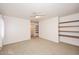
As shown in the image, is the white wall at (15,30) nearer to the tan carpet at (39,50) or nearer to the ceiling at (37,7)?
the tan carpet at (39,50)

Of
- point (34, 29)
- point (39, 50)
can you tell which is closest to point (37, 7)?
point (39, 50)

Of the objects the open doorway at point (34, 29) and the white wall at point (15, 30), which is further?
the open doorway at point (34, 29)

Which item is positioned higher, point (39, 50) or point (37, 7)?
point (37, 7)

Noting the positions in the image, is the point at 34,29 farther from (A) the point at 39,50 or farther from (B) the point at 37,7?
(B) the point at 37,7

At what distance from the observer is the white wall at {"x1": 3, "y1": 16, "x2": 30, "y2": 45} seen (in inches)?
225

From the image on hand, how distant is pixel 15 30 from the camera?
21.7 ft

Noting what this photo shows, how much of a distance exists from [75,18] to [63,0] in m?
3.97

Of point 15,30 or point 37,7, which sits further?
point 15,30

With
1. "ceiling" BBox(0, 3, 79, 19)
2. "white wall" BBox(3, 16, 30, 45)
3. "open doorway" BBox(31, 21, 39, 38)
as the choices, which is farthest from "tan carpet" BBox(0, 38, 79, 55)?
"open doorway" BBox(31, 21, 39, 38)

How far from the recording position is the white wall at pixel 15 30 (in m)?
5.70

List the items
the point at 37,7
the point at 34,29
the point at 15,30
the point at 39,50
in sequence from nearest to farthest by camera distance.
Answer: the point at 37,7
the point at 39,50
the point at 15,30
the point at 34,29

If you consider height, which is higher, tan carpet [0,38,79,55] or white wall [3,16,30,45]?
white wall [3,16,30,45]

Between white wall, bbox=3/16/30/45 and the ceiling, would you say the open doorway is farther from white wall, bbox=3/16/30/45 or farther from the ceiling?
the ceiling

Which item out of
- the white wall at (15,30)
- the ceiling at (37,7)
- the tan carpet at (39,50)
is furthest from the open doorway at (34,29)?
the ceiling at (37,7)
